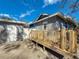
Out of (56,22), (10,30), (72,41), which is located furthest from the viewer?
(10,30)

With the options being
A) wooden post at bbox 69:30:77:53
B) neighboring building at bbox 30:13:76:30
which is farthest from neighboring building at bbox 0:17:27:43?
wooden post at bbox 69:30:77:53

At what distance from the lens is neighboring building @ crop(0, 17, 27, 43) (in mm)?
20413

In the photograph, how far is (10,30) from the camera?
21266mm

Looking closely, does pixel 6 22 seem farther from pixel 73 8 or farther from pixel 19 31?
pixel 73 8

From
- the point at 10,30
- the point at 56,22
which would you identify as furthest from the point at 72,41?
the point at 10,30

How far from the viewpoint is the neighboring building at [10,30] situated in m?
20.4

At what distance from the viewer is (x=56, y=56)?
10.8 meters

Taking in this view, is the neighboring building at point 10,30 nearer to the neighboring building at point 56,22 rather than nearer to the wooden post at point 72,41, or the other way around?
the neighboring building at point 56,22

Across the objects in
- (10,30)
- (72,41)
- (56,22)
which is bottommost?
(72,41)

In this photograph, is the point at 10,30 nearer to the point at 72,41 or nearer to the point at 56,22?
the point at 56,22

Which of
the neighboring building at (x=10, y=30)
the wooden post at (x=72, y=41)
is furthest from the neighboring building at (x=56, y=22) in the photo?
the wooden post at (x=72, y=41)

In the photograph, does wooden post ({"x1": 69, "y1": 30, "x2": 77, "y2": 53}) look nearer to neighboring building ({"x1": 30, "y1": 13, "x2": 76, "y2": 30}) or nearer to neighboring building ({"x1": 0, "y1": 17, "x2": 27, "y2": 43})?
neighboring building ({"x1": 30, "y1": 13, "x2": 76, "y2": 30})

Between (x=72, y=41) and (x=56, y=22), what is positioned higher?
(x=56, y=22)

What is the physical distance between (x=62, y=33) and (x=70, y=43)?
31.8 inches
